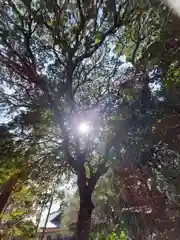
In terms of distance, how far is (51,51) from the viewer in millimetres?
4895

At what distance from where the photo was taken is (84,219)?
523cm

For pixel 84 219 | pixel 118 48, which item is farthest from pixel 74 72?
pixel 84 219

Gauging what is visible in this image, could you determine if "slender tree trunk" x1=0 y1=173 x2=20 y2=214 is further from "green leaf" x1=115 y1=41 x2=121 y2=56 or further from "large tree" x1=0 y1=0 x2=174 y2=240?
"green leaf" x1=115 y1=41 x2=121 y2=56

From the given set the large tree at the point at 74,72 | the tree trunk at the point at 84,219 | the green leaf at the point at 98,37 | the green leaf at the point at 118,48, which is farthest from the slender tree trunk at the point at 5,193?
the green leaf at the point at 98,37

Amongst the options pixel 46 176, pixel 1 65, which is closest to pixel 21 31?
pixel 1 65

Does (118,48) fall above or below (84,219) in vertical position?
above

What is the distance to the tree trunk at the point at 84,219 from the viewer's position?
5.09 m

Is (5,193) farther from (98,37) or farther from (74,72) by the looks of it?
(98,37)

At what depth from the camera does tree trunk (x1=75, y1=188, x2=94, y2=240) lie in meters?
5.09

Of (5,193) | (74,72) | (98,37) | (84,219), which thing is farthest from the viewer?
(5,193)

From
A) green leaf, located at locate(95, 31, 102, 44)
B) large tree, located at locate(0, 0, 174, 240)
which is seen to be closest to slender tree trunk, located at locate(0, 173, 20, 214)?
large tree, located at locate(0, 0, 174, 240)

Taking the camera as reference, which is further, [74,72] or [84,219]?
[74,72]

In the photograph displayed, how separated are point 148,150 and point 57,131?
2.49m

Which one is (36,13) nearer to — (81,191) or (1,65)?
(1,65)
